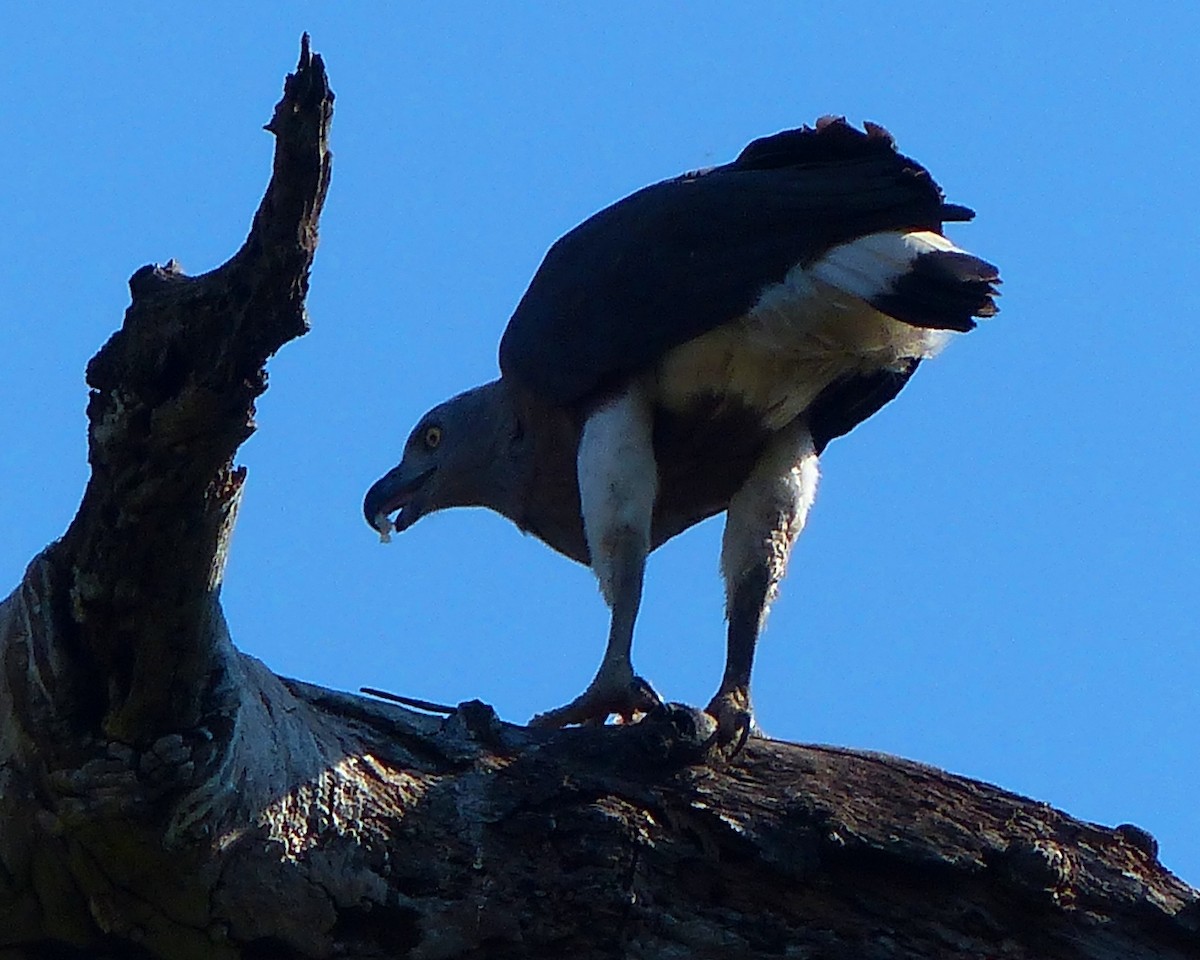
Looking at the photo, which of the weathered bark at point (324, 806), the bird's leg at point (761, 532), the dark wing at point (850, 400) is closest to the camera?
the weathered bark at point (324, 806)

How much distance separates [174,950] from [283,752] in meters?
0.56

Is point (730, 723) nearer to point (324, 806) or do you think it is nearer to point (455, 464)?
point (324, 806)

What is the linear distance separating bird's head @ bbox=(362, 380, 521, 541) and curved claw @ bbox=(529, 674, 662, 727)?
6.32ft

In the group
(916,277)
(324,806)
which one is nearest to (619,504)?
(916,277)

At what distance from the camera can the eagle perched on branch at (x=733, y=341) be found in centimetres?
705

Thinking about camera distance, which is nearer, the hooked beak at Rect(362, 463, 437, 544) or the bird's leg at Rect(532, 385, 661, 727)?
the bird's leg at Rect(532, 385, 661, 727)

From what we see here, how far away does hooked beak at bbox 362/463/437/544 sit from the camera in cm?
934

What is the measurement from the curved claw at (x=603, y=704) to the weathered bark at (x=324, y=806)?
4.38 feet

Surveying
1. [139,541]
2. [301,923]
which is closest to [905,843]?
[301,923]

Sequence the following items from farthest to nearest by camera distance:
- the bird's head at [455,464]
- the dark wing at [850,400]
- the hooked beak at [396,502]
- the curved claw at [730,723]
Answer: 1. the hooked beak at [396,502]
2. the bird's head at [455,464]
3. the dark wing at [850,400]
4. the curved claw at [730,723]

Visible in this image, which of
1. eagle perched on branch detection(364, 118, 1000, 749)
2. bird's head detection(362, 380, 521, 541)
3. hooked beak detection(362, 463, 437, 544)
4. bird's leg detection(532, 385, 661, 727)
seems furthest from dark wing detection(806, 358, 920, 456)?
hooked beak detection(362, 463, 437, 544)

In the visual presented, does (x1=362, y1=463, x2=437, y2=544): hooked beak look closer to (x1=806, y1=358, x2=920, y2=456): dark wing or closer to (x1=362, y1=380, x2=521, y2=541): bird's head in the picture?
(x1=362, y1=380, x2=521, y2=541): bird's head

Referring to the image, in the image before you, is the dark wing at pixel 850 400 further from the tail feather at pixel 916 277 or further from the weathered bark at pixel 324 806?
the weathered bark at pixel 324 806

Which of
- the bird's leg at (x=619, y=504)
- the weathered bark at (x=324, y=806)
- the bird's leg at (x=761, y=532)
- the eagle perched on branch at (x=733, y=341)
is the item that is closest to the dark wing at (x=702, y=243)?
the eagle perched on branch at (x=733, y=341)
